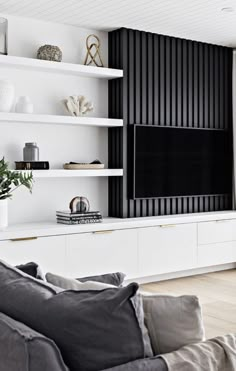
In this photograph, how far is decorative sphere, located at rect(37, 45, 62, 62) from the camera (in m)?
5.10

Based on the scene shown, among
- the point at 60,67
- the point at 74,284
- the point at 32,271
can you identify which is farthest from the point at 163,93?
the point at 74,284

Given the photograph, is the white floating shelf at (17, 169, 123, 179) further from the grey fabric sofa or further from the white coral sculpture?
the grey fabric sofa

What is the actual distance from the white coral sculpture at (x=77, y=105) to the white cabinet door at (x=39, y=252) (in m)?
1.24

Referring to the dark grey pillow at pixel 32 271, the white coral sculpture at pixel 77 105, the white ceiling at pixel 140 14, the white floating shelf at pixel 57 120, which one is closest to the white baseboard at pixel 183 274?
the white floating shelf at pixel 57 120

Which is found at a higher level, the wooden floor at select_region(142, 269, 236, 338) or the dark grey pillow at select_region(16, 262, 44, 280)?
the dark grey pillow at select_region(16, 262, 44, 280)

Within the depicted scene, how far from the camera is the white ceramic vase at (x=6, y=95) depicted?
4.84 metres

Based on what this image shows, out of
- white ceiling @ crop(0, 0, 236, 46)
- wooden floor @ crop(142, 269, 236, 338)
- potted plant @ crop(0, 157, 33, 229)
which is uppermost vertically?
white ceiling @ crop(0, 0, 236, 46)

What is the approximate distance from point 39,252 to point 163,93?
87.4 inches

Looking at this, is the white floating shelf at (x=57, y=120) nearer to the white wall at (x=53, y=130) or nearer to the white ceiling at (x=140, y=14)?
the white wall at (x=53, y=130)

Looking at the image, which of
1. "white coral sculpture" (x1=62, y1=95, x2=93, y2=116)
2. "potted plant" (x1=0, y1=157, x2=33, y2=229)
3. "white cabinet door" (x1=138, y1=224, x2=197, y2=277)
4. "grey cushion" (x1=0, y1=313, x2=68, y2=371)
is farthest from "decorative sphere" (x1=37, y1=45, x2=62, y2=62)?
"grey cushion" (x1=0, y1=313, x2=68, y2=371)

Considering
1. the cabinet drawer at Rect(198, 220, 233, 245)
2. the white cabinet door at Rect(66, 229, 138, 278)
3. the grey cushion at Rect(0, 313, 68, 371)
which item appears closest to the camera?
the grey cushion at Rect(0, 313, 68, 371)

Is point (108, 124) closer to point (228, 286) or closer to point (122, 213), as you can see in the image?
point (122, 213)

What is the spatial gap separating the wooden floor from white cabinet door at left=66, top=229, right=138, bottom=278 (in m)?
0.34

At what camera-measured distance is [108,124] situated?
5.43 m
